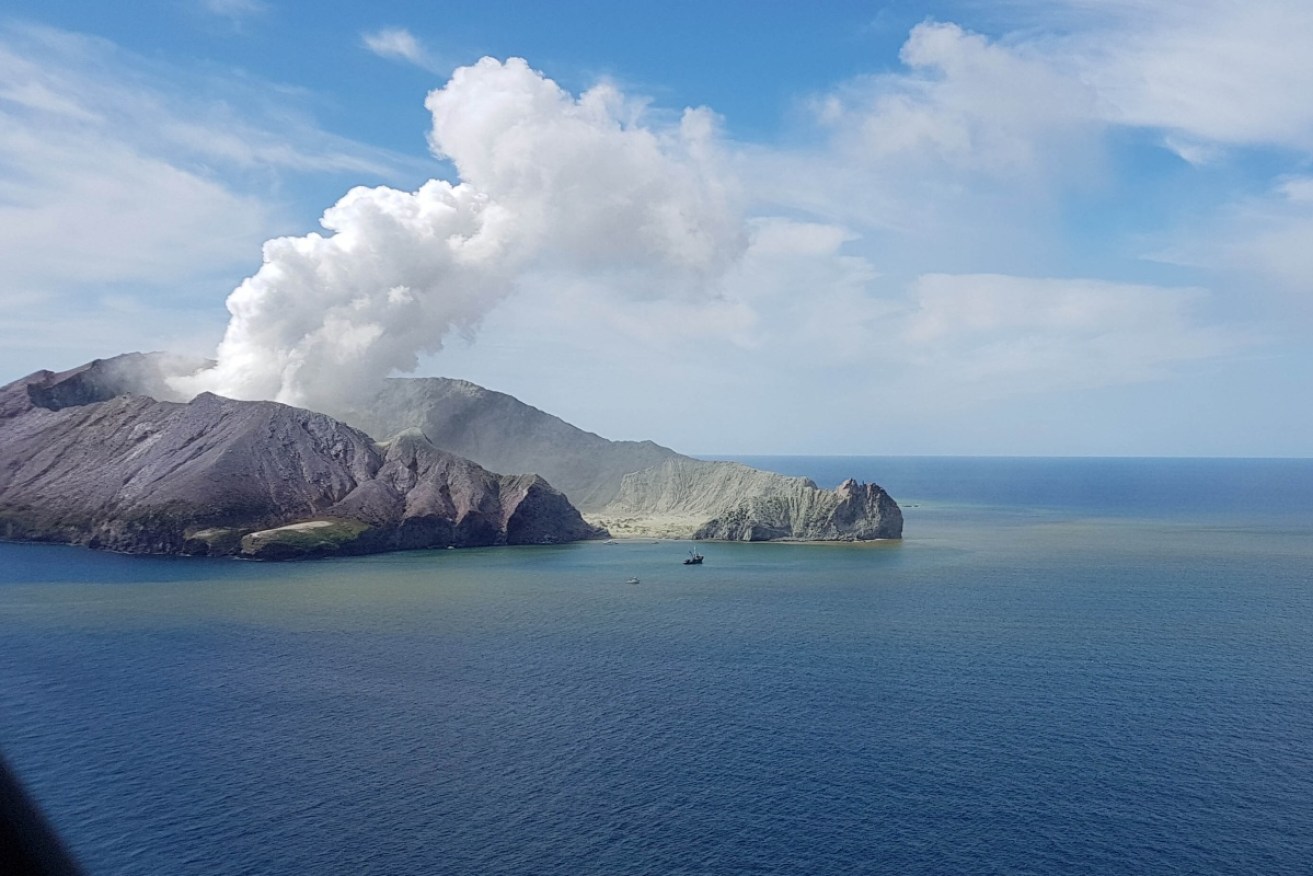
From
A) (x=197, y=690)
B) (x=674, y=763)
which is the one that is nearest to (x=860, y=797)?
(x=674, y=763)

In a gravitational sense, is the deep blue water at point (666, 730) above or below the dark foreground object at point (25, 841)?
below

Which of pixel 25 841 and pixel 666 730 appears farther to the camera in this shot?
pixel 666 730

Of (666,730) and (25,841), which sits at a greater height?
(25,841)

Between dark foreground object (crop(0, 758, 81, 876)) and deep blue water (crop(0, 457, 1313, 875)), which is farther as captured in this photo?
deep blue water (crop(0, 457, 1313, 875))

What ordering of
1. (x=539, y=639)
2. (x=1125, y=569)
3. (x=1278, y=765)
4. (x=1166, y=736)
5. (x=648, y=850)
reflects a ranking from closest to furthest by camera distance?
(x=648, y=850), (x=1278, y=765), (x=1166, y=736), (x=539, y=639), (x=1125, y=569)

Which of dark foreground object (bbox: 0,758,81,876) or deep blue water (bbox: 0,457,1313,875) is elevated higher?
dark foreground object (bbox: 0,758,81,876)

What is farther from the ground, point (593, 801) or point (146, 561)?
point (146, 561)

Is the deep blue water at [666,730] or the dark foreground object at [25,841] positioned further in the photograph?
the deep blue water at [666,730]

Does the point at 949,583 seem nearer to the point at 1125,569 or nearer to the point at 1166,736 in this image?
the point at 1125,569
